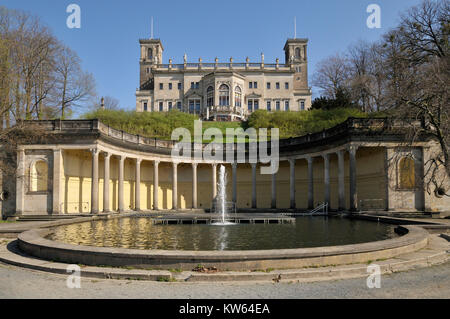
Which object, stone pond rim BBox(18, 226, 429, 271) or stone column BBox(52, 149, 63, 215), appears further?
stone column BBox(52, 149, 63, 215)

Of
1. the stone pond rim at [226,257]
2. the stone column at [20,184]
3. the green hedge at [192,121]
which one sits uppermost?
the green hedge at [192,121]

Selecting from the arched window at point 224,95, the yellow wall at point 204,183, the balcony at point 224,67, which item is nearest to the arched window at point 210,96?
the arched window at point 224,95

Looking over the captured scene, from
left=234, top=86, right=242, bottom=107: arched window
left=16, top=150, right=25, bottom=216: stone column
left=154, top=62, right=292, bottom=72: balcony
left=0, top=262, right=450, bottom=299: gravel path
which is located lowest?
left=0, top=262, right=450, bottom=299: gravel path

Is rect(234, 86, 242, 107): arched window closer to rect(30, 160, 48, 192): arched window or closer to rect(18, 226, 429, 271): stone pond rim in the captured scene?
rect(30, 160, 48, 192): arched window

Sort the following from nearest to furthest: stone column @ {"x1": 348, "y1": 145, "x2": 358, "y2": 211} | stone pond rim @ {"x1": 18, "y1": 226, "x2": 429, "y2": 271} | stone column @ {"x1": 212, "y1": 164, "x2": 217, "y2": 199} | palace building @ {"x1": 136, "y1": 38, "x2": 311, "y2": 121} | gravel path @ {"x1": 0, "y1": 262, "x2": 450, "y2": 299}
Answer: gravel path @ {"x1": 0, "y1": 262, "x2": 450, "y2": 299} < stone pond rim @ {"x1": 18, "y1": 226, "x2": 429, "y2": 271} < stone column @ {"x1": 348, "y1": 145, "x2": 358, "y2": 211} < stone column @ {"x1": 212, "y1": 164, "x2": 217, "y2": 199} < palace building @ {"x1": 136, "y1": 38, "x2": 311, "y2": 121}

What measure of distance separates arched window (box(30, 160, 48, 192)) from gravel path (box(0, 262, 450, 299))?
81.8ft

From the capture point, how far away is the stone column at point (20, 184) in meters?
31.5

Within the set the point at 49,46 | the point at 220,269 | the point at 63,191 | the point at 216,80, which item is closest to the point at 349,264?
the point at 220,269

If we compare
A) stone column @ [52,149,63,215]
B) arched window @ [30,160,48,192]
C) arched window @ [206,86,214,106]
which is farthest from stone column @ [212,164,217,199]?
arched window @ [206,86,214,106]

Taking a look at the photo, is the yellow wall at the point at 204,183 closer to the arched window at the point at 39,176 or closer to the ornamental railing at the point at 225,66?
the arched window at the point at 39,176

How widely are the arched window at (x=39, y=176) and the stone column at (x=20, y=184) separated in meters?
0.75

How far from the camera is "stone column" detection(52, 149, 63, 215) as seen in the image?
3153 cm

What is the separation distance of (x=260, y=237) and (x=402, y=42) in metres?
31.1

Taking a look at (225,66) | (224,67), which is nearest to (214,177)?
(224,67)
